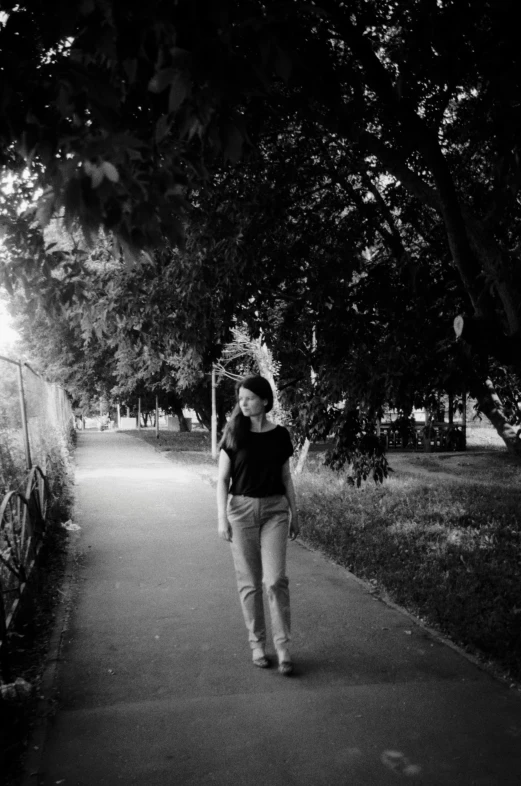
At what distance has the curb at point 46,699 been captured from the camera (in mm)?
3230

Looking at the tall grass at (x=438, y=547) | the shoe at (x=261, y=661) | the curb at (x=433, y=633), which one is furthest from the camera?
the tall grass at (x=438, y=547)

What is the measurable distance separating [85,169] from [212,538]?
6.94 m

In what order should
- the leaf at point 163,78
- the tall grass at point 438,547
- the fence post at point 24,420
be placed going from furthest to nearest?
1. the fence post at point 24,420
2. the tall grass at point 438,547
3. the leaf at point 163,78

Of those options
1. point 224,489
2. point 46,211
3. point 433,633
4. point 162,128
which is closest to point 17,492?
point 224,489

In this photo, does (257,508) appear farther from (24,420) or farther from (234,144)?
(24,420)

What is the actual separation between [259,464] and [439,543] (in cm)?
511

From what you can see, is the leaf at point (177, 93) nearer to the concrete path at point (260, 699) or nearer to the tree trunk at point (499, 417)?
the concrete path at point (260, 699)

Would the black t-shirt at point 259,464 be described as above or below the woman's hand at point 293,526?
above

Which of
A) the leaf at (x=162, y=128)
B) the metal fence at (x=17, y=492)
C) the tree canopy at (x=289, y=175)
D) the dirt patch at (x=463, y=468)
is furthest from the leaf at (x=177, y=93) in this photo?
the dirt patch at (x=463, y=468)

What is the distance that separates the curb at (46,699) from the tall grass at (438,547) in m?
2.80

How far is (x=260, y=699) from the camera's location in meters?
3.95

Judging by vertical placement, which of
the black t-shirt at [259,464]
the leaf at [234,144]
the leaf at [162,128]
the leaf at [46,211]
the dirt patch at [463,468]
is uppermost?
the leaf at [162,128]

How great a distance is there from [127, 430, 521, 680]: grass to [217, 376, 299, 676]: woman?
1.53 m

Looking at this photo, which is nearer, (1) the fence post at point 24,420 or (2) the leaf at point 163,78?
(2) the leaf at point 163,78
